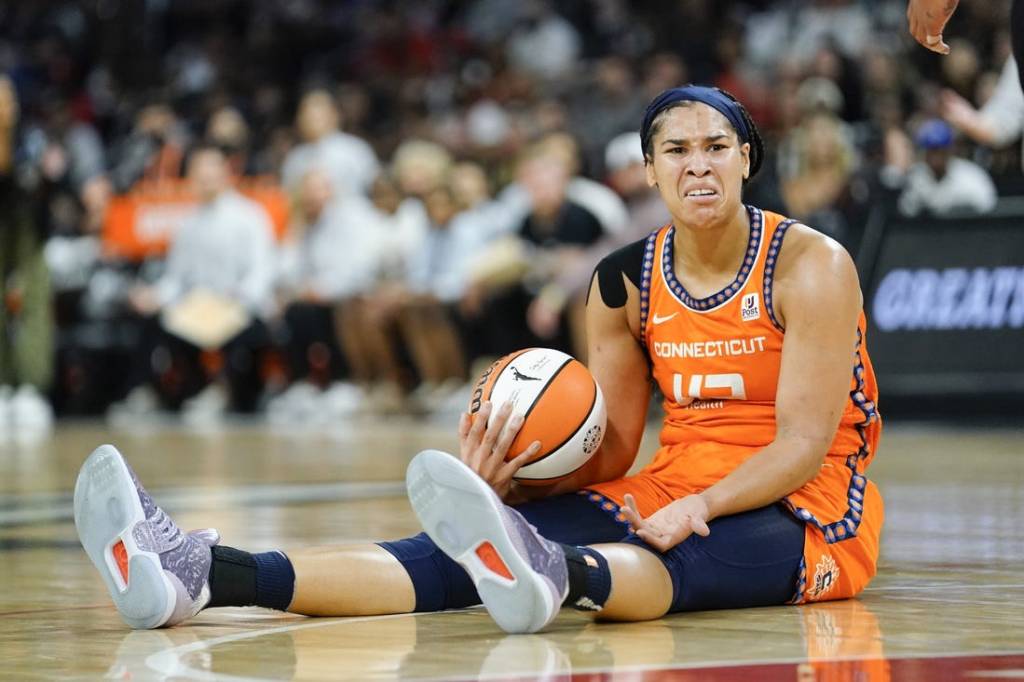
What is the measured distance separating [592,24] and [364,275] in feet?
13.1

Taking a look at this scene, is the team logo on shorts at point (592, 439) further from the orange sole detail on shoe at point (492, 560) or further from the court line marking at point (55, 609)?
the court line marking at point (55, 609)

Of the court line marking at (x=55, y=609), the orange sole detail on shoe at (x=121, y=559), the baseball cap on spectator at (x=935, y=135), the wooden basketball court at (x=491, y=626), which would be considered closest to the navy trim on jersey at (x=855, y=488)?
the wooden basketball court at (x=491, y=626)

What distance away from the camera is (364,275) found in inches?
561

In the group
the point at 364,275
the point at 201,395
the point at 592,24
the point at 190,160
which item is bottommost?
the point at 201,395

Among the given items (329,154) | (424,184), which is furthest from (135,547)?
(329,154)

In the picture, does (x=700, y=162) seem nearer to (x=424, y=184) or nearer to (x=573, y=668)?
(x=573, y=668)

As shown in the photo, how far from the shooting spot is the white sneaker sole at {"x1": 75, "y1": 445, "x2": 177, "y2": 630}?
11.4ft

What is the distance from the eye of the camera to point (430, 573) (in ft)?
12.5

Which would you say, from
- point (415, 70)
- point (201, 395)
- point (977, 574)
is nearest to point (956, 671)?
point (977, 574)

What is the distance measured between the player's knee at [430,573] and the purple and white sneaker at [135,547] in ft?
1.45

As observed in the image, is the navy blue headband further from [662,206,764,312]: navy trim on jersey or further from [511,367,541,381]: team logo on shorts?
[511,367,541,381]: team logo on shorts

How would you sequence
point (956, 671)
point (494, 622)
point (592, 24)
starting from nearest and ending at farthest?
1. point (956, 671)
2. point (494, 622)
3. point (592, 24)

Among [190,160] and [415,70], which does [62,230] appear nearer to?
[190,160]

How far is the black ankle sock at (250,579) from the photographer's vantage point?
3588mm
